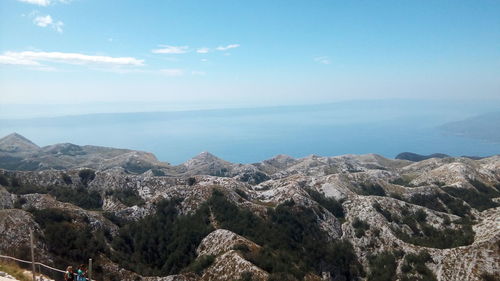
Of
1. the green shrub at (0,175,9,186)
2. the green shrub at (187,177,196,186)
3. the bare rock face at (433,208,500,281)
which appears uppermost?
the green shrub at (0,175,9,186)

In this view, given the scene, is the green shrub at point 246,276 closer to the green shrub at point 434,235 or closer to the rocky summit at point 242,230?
the rocky summit at point 242,230

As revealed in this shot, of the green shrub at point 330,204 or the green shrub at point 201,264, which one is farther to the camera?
the green shrub at point 330,204

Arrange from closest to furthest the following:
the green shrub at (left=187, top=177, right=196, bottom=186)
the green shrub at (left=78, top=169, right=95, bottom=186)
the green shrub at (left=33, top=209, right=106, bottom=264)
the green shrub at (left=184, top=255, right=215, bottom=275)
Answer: the green shrub at (left=33, top=209, right=106, bottom=264) → the green shrub at (left=184, top=255, right=215, bottom=275) → the green shrub at (left=78, top=169, right=95, bottom=186) → the green shrub at (left=187, top=177, right=196, bottom=186)

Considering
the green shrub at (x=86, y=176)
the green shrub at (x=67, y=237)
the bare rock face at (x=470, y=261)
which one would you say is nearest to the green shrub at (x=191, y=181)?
the green shrub at (x=86, y=176)

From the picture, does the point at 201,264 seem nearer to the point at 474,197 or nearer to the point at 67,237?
the point at 67,237

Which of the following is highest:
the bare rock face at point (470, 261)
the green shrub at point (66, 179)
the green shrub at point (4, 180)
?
the green shrub at point (4, 180)

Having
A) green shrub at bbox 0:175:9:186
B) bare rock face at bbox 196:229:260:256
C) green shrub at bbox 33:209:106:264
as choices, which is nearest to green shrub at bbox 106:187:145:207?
green shrub at bbox 0:175:9:186

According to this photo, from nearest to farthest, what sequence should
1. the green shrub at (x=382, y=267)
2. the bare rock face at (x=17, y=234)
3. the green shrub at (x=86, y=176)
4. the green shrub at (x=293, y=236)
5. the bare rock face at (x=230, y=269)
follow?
1. the bare rock face at (x=17, y=234)
2. the bare rock face at (x=230, y=269)
3. the green shrub at (x=382, y=267)
4. the green shrub at (x=293, y=236)
5. the green shrub at (x=86, y=176)

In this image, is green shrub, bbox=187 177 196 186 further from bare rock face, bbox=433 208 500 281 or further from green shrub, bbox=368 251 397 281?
bare rock face, bbox=433 208 500 281
